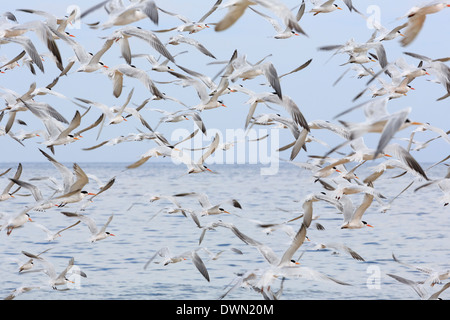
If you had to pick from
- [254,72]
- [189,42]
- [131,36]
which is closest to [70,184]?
[131,36]

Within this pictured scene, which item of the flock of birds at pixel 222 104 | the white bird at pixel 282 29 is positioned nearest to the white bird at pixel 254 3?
the flock of birds at pixel 222 104

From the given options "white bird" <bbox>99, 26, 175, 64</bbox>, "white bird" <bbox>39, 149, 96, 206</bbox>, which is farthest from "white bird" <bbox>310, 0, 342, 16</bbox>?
"white bird" <bbox>39, 149, 96, 206</bbox>

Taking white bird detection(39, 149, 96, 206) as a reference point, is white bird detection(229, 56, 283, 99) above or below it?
above

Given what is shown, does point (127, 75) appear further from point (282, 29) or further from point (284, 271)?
point (284, 271)

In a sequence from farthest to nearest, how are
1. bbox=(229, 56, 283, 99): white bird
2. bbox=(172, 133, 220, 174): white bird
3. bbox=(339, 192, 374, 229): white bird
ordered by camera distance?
1. bbox=(172, 133, 220, 174): white bird
2. bbox=(339, 192, 374, 229): white bird
3. bbox=(229, 56, 283, 99): white bird

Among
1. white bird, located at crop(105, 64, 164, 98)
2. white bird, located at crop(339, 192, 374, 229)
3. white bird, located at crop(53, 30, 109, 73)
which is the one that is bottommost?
white bird, located at crop(339, 192, 374, 229)

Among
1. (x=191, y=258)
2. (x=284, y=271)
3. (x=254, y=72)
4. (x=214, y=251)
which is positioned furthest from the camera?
(x=214, y=251)

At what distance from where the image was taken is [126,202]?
2886 cm

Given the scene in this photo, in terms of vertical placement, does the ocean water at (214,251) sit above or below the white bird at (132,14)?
below

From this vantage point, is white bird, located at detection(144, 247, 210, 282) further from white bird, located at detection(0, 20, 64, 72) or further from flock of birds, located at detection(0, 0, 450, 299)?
white bird, located at detection(0, 20, 64, 72)

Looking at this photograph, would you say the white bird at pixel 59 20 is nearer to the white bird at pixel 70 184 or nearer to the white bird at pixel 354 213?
the white bird at pixel 70 184

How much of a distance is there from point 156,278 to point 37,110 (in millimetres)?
4550
